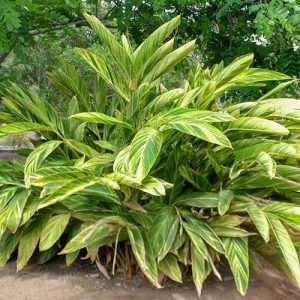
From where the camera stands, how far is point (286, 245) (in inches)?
98.9

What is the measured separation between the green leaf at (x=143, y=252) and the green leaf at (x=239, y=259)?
0.43 metres

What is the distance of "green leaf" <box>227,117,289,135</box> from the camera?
8.64 ft

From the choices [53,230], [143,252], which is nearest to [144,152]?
[143,252]

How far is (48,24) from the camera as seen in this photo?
15.5ft

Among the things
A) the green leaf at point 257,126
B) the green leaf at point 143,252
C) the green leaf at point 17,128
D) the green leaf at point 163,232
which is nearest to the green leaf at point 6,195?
the green leaf at point 17,128

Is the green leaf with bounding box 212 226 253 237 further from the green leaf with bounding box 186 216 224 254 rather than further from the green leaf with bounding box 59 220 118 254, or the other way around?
the green leaf with bounding box 59 220 118 254

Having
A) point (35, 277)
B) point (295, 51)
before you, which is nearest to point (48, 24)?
A: point (295, 51)

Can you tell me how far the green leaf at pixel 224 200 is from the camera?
8.52 ft

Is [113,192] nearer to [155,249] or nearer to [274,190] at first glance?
[155,249]

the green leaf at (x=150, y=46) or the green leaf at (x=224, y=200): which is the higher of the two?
the green leaf at (x=150, y=46)

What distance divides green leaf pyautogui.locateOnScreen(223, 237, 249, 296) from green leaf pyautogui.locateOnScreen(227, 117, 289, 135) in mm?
654

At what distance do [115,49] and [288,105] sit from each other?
1238mm

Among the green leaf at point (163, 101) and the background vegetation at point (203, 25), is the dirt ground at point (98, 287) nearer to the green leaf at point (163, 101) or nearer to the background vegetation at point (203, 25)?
the green leaf at point (163, 101)

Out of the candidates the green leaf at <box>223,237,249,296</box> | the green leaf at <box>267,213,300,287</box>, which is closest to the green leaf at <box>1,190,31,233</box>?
the green leaf at <box>223,237,249,296</box>
